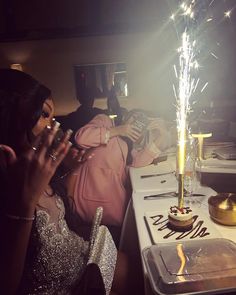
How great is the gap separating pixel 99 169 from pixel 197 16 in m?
1.86

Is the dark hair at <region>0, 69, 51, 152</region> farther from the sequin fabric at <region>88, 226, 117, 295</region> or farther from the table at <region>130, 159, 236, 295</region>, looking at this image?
the table at <region>130, 159, 236, 295</region>

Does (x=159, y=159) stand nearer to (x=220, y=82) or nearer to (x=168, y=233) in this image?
(x=168, y=233)

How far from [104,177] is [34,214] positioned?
152 centimetres

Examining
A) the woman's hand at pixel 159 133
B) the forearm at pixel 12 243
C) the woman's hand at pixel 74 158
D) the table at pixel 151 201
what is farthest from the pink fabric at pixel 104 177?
the forearm at pixel 12 243

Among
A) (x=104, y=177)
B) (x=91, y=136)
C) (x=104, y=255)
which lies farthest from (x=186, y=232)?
(x=91, y=136)

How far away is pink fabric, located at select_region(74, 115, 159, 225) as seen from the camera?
2.79 metres

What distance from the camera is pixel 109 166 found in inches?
119

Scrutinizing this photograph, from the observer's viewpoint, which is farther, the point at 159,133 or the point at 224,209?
the point at 159,133

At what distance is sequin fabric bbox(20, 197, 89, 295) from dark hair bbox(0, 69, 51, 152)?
0.42 m

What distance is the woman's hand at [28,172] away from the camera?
1.10m

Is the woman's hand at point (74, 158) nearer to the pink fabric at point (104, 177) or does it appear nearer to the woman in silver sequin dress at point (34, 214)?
the woman in silver sequin dress at point (34, 214)

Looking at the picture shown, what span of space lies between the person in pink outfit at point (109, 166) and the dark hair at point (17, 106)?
1.00 metres

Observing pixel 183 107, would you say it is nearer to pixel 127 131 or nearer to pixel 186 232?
pixel 186 232

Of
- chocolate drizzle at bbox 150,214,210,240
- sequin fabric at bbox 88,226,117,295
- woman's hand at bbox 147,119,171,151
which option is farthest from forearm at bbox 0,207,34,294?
woman's hand at bbox 147,119,171,151
